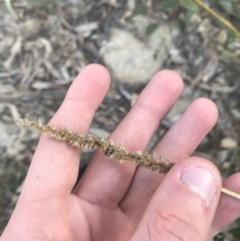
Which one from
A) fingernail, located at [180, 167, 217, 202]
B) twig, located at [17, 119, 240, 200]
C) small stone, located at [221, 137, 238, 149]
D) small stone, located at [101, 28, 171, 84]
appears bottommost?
small stone, located at [221, 137, 238, 149]

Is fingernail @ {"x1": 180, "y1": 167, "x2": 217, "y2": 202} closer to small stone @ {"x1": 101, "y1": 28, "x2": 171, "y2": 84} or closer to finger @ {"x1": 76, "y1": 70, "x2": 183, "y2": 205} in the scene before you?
finger @ {"x1": 76, "y1": 70, "x2": 183, "y2": 205}

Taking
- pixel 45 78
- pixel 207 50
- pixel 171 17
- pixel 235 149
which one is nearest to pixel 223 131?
pixel 235 149

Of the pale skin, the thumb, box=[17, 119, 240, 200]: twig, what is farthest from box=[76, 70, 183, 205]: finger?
the thumb

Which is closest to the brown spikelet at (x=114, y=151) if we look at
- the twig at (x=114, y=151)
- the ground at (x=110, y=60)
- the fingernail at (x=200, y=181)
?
the twig at (x=114, y=151)

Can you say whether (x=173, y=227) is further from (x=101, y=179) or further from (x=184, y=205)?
(x=101, y=179)

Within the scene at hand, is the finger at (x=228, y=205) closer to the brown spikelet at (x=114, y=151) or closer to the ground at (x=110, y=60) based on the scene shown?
the brown spikelet at (x=114, y=151)

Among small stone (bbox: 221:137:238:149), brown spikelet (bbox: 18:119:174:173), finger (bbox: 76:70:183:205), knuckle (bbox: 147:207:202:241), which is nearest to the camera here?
knuckle (bbox: 147:207:202:241)

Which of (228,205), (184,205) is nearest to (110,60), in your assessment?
(228,205)
